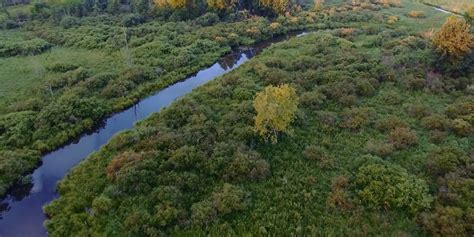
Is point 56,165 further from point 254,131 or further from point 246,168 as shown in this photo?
point 254,131

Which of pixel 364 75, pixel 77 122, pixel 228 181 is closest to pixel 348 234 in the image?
pixel 228 181

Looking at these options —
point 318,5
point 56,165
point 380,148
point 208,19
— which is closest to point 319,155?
point 380,148

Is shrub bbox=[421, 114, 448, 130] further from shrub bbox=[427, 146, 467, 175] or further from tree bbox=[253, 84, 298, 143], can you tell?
tree bbox=[253, 84, 298, 143]

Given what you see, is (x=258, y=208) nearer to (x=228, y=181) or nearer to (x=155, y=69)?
(x=228, y=181)

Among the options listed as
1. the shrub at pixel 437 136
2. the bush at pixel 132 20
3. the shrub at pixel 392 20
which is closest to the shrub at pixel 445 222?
the shrub at pixel 437 136

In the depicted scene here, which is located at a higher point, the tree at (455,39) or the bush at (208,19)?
the tree at (455,39)

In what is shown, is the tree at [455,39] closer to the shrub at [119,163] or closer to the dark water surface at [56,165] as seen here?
the dark water surface at [56,165]
